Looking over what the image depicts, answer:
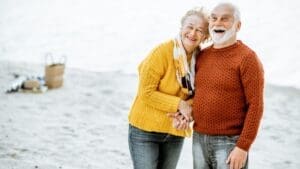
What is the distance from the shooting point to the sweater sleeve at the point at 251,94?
7.25ft

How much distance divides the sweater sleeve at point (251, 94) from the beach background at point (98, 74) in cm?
281

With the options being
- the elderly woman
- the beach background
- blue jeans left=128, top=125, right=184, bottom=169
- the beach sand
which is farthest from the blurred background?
the elderly woman

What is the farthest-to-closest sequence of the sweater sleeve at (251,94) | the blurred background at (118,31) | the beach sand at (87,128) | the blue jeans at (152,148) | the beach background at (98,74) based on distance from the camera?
the blurred background at (118,31), the beach background at (98,74), the beach sand at (87,128), the blue jeans at (152,148), the sweater sleeve at (251,94)

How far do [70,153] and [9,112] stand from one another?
2021mm

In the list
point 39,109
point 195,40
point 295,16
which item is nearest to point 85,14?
point 295,16

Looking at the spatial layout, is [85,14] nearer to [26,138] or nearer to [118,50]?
[118,50]

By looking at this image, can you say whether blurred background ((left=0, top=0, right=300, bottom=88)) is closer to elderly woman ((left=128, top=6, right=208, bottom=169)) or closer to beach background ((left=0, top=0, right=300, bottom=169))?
beach background ((left=0, top=0, right=300, bottom=169))

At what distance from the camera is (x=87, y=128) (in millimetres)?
6219

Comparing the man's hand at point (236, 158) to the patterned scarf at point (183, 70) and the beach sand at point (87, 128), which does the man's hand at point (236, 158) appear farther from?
the beach sand at point (87, 128)

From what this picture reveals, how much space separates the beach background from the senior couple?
2290mm

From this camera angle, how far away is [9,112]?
21.9ft

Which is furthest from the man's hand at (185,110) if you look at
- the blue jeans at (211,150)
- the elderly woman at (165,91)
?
the blue jeans at (211,150)

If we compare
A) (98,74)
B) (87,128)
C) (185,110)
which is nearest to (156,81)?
(185,110)

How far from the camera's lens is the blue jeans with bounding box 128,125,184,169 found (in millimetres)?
2619
